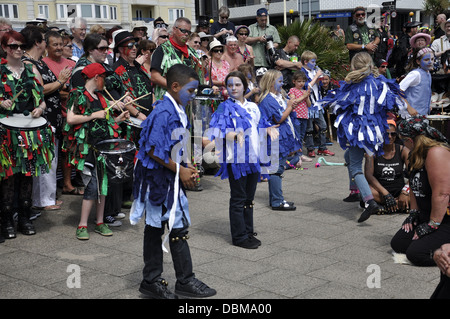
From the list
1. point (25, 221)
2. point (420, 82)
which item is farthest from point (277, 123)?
point (25, 221)

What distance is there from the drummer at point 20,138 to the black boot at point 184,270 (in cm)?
250

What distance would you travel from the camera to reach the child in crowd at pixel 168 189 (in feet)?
15.3

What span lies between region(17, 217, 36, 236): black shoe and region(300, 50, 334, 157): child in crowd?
18.8ft

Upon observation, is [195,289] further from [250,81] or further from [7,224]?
[250,81]

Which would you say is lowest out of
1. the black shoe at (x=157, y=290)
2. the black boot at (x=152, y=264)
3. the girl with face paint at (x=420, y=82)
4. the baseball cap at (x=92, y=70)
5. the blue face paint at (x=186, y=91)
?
the black shoe at (x=157, y=290)

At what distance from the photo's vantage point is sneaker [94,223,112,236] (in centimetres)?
659

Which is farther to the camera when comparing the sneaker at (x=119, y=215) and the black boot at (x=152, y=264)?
the sneaker at (x=119, y=215)

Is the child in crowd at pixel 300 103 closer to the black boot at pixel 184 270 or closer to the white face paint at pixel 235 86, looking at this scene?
the white face paint at pixel 235 86

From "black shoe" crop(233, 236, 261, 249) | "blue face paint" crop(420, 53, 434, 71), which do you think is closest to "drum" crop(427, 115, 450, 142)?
"blue face paint" crop(420, 53, 434, 71)

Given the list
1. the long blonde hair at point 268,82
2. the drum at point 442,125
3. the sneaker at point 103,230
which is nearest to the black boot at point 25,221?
the sneaker at point 103,230

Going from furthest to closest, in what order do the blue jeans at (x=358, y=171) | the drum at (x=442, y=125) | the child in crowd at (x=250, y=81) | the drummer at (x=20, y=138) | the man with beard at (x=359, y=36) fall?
the man with beard at (x=359, y=36), the drum at (x=442, y=125), the child in crowd at (x=250, y=81), the blue jeans at (x=358, y=171), the drummer at (x=20, y=138)

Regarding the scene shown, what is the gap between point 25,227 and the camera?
6.69m

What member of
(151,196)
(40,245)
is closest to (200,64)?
(40,245)

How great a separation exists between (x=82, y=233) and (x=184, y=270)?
83.9 inches
